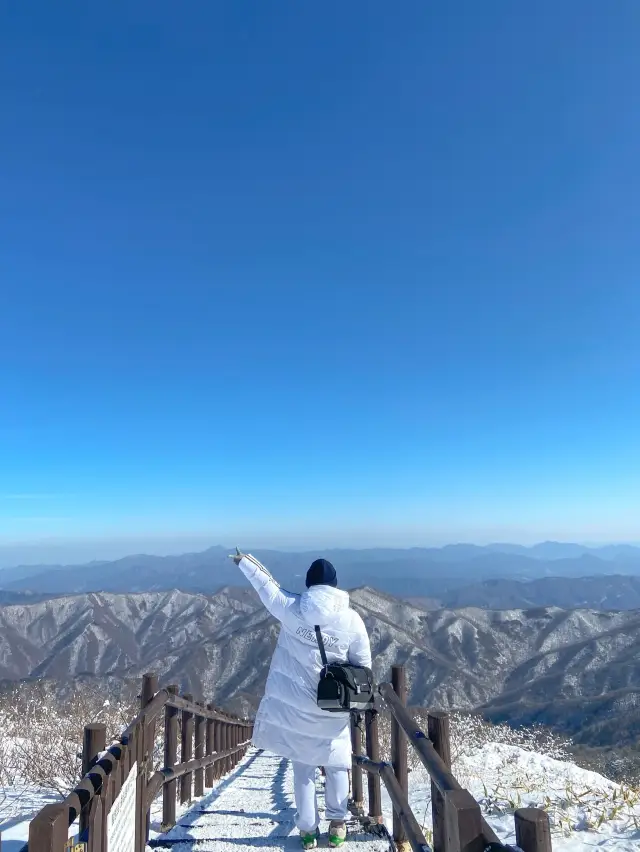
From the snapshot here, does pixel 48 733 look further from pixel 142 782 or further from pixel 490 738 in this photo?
pixel 490 738

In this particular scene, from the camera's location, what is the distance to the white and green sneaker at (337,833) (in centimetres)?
418

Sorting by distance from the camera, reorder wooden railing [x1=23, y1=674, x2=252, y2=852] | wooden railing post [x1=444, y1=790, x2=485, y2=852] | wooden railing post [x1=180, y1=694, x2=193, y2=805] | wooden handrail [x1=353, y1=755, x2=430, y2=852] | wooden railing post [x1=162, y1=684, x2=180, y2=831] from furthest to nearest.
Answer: wooden railing post [x1=180, y1=694, x2=193, y2=805]
wooden railing post [x1=162, y1=684, x2=180, y2=831]
wooden handrail [x1=353, y1=755, x2=430, y2=852]
wooden railing post [x1=444, y1=790, x2=485, y2=852]
wooden railing [x1=23, y1=674, x2=252, y2=852]

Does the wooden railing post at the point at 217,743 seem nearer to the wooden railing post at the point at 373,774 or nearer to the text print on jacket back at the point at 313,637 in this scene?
the wooden railing post at the point at 373,774

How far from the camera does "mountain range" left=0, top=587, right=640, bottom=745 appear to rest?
66188mm

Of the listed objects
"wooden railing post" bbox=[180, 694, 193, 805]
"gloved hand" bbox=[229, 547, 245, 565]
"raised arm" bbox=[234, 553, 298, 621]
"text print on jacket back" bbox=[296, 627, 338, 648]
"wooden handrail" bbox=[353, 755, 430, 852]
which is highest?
"gloved hand" bbox=[229, 547, 245, 565]

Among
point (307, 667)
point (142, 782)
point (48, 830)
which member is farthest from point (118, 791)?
point (307, 667)

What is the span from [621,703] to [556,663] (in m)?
34.9

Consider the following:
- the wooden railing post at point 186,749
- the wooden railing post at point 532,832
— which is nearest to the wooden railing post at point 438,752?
the wooden railing post at point 532,832

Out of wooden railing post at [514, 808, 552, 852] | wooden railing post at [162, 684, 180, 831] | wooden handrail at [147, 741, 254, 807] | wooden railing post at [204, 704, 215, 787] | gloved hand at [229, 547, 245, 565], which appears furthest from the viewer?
wooden railing post at [204, 704, 215, 787]

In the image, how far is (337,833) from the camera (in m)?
4.21

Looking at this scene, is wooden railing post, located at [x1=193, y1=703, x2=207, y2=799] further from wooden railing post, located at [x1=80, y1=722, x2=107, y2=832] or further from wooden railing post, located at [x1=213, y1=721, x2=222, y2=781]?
wooden railing post, located at [x1=80, y1=722, x2=107, y2=832]

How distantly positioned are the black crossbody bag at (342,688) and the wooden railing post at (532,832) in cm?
234

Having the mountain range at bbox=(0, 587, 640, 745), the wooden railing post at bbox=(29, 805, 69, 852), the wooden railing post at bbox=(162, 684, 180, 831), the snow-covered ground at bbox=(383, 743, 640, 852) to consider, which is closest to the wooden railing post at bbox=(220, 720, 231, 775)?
the snow-covered ground at bbox=(383, 743, 640, 852)

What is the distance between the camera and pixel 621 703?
58781mm
